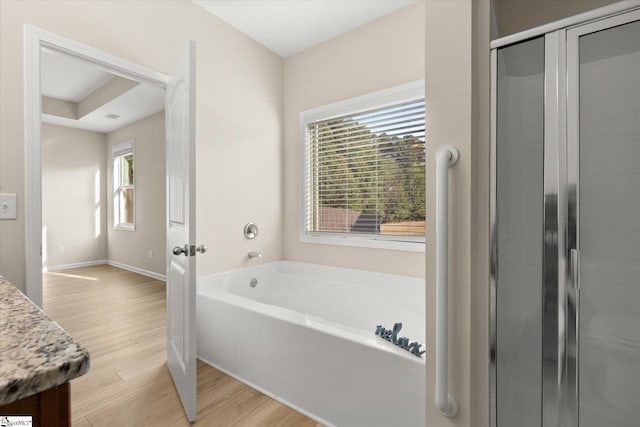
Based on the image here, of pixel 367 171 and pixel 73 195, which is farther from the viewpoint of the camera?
pixel 73 195

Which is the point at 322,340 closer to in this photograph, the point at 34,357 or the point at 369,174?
the point at 34,357

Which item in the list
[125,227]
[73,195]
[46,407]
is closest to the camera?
[46,407]

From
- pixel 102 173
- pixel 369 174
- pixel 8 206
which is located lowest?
pixel 8 206

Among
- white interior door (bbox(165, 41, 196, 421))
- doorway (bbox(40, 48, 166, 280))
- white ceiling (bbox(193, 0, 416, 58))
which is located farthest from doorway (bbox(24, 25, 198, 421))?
doorway (bbox(40, 48, 166, 280))

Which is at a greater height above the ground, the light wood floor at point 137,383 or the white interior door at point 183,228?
the white interior door at point 183,228

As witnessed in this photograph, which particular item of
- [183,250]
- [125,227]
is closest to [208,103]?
[183,250]

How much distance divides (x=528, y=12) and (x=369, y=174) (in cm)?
143

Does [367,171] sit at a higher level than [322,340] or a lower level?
higher

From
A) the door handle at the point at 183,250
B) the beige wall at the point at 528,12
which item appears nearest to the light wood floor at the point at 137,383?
the door handle at the point at 183,250

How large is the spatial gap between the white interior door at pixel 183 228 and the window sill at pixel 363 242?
1269 mm

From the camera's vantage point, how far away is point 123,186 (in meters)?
5.66

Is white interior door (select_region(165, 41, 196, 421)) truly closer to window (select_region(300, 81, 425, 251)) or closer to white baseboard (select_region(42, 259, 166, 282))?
window (select_region(300, 81, 425, 251))

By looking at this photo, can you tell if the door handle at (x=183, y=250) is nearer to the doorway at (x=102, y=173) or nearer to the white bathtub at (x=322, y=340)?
the white bathtub at (x=322, y=340)

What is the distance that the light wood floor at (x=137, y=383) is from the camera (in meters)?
1.61
